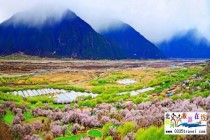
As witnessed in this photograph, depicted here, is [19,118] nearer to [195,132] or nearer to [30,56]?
[195,132]

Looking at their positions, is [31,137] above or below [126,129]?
below

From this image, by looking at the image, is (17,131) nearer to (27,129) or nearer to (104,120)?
(27,129)

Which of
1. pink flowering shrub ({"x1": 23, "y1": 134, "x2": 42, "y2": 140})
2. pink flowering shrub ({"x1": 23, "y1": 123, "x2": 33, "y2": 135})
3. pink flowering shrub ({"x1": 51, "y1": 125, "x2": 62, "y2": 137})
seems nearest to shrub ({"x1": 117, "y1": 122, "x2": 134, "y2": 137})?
pink flowering shrub ({"x1": 51, "y1": 125, "x2": 62, "y2": 137})

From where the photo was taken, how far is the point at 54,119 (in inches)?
715

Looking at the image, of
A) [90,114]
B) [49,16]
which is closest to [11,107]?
[90,114]

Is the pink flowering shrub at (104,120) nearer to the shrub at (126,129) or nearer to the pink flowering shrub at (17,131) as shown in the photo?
the shrub at (126,129)

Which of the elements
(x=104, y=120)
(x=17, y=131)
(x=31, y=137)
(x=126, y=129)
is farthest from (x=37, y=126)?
(x=126, y=129)

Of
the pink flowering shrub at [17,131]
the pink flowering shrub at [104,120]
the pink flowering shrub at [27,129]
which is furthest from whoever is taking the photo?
the pink flowering shrub at [104,120]

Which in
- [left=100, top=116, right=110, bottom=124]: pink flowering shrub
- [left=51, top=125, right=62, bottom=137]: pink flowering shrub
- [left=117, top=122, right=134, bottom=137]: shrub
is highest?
[left=117, top=122, right=134, bottom=137]: shrub

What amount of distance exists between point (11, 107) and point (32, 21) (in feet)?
550

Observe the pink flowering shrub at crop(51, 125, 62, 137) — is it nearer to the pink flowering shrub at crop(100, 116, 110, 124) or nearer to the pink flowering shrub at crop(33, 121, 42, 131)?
the pink flowering shrub at crop(33, 121, 42, 131)

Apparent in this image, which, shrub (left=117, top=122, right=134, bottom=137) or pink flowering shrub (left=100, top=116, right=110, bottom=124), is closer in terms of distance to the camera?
shrub (left=117, top=122, right=134, bottom=137)

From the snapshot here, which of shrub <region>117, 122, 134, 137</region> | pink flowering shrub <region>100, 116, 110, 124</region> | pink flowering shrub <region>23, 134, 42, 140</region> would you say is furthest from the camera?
pink flowering shrub <region>100, 116, 110, 124</region>

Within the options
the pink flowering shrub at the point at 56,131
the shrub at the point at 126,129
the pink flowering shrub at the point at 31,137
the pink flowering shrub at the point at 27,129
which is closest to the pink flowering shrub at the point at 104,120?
the pink flowering shrub at the point at 56,131
